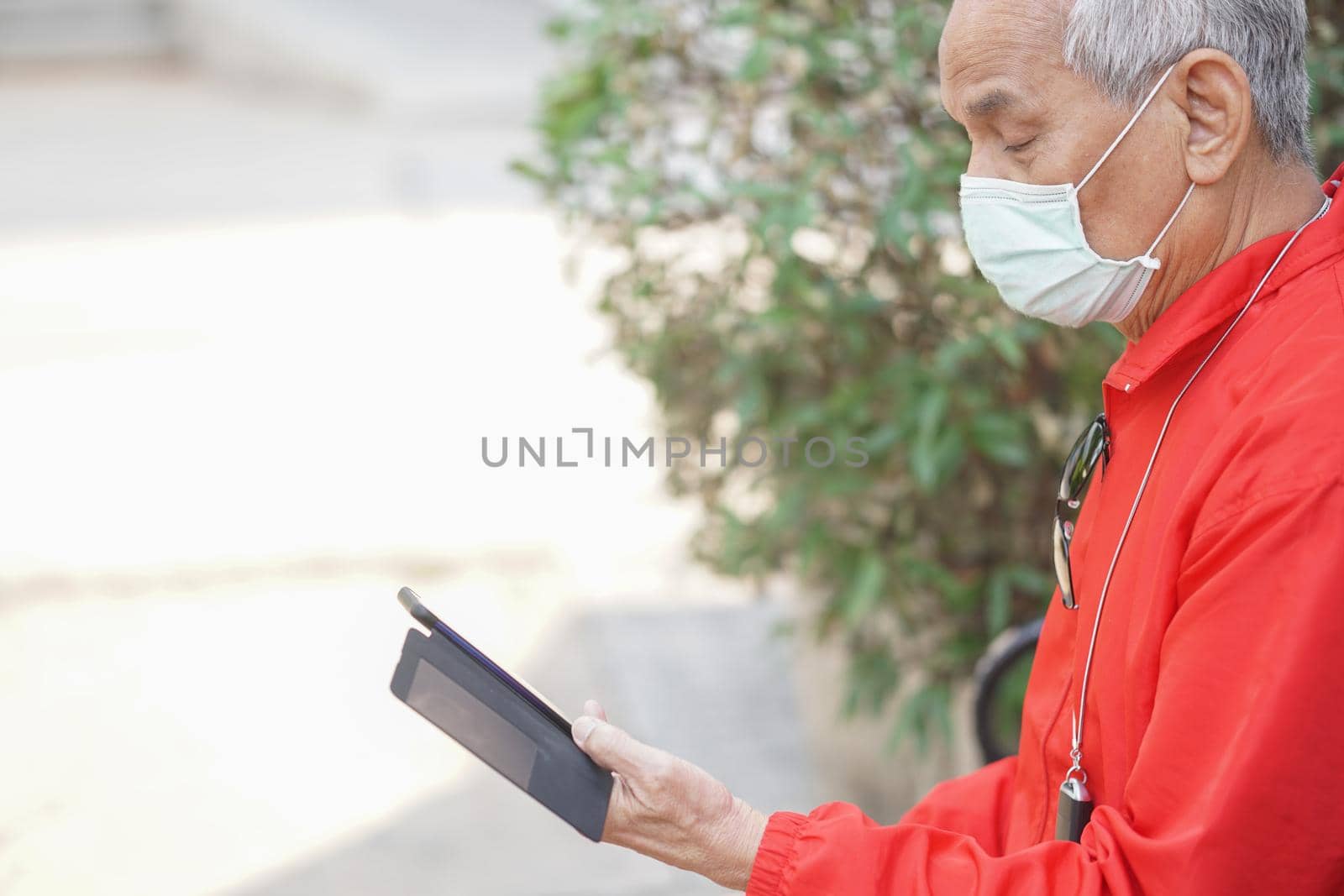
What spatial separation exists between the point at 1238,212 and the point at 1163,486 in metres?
0.26

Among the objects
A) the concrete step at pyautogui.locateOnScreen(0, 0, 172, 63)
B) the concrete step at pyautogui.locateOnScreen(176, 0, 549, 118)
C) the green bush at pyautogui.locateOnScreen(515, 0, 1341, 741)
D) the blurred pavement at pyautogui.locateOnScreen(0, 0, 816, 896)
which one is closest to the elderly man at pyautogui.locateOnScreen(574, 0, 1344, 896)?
the green bush at pyautogui.locateOnScreen(515, 0, 1341, 741)

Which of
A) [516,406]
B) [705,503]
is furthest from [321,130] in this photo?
[705,503]

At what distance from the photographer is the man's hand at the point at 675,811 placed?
→ 4.36 ft

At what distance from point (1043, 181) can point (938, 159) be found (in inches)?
52.9

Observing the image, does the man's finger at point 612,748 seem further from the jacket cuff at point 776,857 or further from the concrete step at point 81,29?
the concrete step at point 81,29

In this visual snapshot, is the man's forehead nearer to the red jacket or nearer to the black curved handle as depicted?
the red jacket

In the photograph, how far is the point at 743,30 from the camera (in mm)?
2982

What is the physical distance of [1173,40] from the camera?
123 cm

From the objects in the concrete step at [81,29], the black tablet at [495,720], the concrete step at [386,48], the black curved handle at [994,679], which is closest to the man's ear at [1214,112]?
the black tablet at [495,720]

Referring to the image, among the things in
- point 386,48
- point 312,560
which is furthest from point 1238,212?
point 386,48

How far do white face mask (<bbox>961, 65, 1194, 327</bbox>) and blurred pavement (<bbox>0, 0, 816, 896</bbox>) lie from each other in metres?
2.23

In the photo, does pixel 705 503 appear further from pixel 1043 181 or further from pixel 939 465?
pixel 1043 181

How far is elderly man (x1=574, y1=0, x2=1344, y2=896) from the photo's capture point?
1069mm

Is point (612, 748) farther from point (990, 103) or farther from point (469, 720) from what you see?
point (990, 103)
